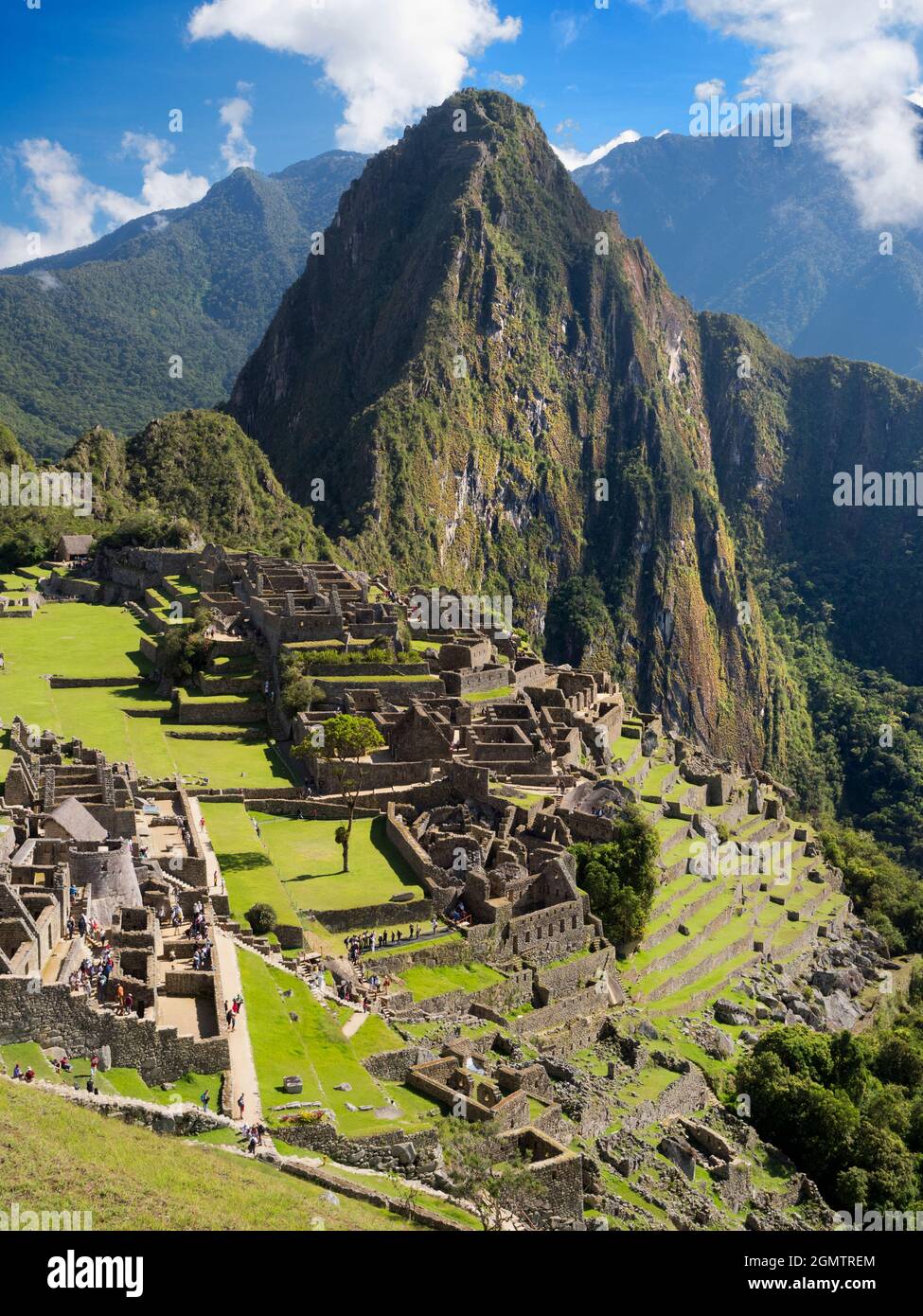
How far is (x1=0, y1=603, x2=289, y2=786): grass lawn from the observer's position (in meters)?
44.2

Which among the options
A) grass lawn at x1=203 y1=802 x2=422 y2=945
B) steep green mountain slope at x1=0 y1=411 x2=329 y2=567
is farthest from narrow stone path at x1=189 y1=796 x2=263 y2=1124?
steep green mountain slope at x1=0 y1=411 x2=329 y2=567

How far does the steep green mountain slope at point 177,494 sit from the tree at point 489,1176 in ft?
221

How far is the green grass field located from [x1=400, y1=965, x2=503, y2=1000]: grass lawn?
92.4 inches

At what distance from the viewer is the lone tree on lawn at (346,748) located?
1624 inches

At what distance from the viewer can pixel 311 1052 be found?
25.4 metres

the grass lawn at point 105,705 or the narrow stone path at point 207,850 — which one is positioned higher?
the grass lawn at point 105,705

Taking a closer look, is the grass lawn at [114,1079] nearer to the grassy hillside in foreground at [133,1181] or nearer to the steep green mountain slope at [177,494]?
the grassy hillside in foreground at [133,1181]

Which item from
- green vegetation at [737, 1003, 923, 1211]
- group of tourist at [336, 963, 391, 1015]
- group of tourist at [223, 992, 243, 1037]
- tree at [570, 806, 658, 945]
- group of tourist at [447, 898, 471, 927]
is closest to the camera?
group of tourist at [223, 992, 243, 1037]

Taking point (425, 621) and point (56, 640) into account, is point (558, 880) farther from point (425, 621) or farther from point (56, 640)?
point (56, 640)

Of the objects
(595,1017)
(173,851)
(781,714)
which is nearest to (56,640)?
(173,851)
